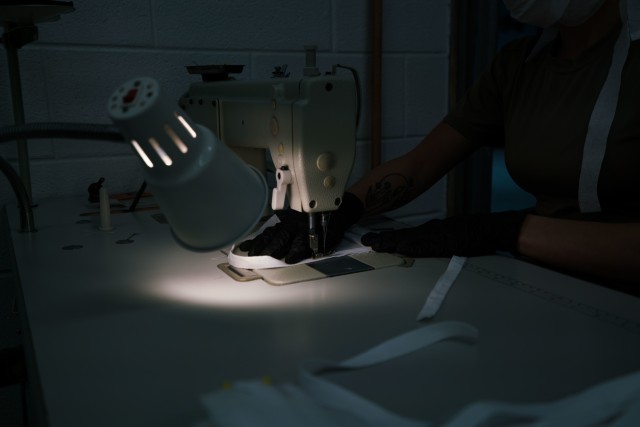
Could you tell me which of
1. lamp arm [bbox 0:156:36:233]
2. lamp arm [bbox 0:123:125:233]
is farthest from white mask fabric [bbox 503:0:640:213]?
lamp arm [bbox 0:156:36:233]

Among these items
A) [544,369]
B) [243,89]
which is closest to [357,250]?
[243,89]

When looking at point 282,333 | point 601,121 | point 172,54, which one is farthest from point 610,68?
point 172,54

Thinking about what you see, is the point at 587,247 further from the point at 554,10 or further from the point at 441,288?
the point at 554,10

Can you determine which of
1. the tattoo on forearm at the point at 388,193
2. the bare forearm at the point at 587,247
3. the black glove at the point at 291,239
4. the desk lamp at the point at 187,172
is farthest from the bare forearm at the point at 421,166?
the desk lamp at the point at 187,172

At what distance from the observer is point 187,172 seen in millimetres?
544

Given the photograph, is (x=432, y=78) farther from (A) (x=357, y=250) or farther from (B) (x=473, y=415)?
(B) (x=473, y=415)

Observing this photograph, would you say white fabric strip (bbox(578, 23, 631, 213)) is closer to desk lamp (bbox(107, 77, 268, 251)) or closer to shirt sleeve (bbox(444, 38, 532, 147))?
shirt sleeve (bbox(444, 38, 532, 147))

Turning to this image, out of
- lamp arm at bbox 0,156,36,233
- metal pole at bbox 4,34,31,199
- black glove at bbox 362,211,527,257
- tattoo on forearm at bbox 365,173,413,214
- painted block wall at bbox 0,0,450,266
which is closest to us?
black glove at bbox 362,211,527,257

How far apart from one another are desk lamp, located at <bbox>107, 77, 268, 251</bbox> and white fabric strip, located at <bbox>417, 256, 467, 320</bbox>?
0.95 ft

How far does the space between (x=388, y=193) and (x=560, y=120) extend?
1.45 feet

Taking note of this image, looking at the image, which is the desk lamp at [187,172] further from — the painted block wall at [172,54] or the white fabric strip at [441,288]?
A: the painted block wall at [172,54]

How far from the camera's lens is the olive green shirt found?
1.20 meters

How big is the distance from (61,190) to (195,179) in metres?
1.26

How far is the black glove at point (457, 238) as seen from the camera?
3.44 ft
